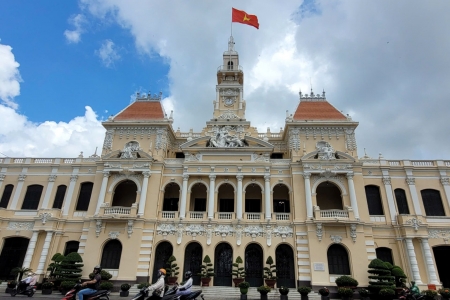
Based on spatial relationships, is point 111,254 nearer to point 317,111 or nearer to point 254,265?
point 254,265

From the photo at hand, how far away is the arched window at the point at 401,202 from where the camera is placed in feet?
90.3

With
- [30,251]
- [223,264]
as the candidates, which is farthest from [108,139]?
[223,264]

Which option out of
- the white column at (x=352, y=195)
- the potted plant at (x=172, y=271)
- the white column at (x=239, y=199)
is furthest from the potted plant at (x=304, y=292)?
the potted plant at (x=172, y=271)

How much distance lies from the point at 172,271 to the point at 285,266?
9.56m

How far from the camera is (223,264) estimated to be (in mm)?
25750

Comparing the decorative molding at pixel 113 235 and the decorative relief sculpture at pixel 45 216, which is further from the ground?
the decorative relief sculpture at pixel 45 216

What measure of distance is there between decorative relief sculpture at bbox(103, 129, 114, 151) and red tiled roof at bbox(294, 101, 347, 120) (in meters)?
19.2

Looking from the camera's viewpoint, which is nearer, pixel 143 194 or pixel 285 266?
pixel 285 266

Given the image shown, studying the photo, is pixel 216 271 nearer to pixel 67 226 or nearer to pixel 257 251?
pixel 257 251

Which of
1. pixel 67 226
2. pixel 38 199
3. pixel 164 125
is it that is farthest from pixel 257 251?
pixel 38 199

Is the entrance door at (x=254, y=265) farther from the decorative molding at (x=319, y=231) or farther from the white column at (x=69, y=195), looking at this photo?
the white column at (x=69, y=195)

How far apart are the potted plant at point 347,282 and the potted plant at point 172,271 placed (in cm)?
1270

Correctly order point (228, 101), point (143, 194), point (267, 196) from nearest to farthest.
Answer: point (267, 196) → point (143, 194) → point (228, 101)

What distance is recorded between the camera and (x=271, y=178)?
28.2 metres
